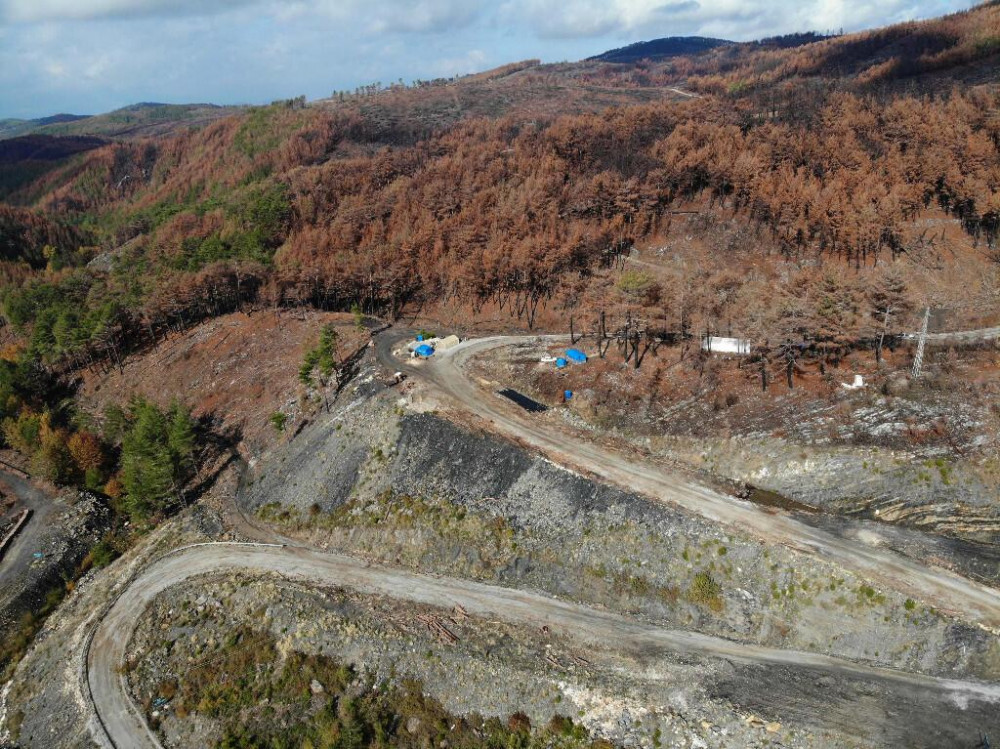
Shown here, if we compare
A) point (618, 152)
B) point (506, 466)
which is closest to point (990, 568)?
point (506, 466)

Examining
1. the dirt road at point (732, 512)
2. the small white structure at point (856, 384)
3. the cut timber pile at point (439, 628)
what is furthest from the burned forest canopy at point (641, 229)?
the cut timber pile at point (439, 628)

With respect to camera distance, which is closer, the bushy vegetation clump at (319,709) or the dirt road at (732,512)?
the bushy vegetation clump at (319,709)

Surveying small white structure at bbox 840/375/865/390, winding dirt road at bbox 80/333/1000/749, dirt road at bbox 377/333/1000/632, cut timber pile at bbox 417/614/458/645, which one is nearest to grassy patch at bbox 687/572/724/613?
winding dirt road at bbox 80/333/1000/749

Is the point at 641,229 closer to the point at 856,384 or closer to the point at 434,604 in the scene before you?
the point at 856,384

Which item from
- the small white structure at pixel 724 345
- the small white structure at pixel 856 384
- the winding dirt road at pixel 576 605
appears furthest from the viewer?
the small white structure at pixel 724 345

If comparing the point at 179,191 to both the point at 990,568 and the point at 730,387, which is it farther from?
the point at 990,568

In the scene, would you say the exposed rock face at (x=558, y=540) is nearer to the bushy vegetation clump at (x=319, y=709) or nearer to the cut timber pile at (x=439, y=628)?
the cut timber pile at (x=439, y=628)
